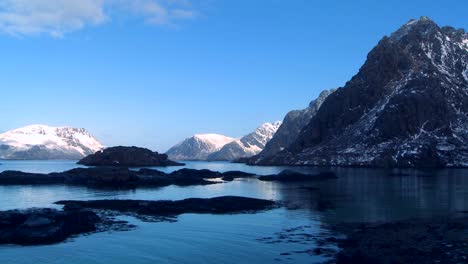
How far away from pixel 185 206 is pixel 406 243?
3566cm

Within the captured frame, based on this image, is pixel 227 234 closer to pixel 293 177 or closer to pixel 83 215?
pixel 83 215

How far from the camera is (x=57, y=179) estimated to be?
13388 cm

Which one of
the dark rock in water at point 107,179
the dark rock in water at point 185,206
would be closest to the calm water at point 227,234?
the dark rock in water at point 185,206

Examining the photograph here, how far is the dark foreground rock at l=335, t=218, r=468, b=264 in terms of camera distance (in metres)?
37.4

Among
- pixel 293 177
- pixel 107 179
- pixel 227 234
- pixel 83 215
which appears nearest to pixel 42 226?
pixel 83 215

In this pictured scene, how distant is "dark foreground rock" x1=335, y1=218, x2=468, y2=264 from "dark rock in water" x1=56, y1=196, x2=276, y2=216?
20.1m

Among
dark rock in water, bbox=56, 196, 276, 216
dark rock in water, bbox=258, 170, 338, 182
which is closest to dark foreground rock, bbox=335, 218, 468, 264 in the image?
dark rock in water, bbox=56, 196, 276, 216

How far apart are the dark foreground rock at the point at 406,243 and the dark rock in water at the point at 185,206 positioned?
793 inches

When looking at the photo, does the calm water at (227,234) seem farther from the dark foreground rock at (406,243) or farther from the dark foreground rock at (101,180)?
the dark foreground rock at (101,180)

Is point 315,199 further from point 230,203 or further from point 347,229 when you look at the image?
point 347,229

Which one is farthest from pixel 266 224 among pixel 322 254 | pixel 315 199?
pixel 315 199

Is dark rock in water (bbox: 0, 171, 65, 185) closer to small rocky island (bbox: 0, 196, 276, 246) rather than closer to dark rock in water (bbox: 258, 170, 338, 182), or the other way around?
dark rock in water (bbox: 258, 170, 338, 182)

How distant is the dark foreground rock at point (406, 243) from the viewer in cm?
3744

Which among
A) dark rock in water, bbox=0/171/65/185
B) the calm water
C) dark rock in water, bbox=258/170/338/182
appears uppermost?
dark rock in water, bbox=258/170/338/182
